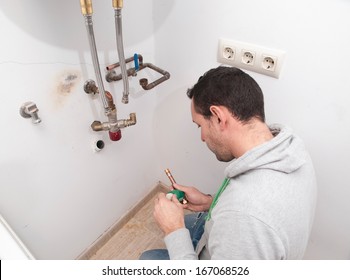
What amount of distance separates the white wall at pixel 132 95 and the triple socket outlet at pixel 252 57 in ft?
0.07

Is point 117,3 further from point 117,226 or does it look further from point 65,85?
point 117,226

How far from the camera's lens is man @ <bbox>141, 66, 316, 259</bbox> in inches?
23.3

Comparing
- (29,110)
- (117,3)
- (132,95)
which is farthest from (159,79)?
(29,110)

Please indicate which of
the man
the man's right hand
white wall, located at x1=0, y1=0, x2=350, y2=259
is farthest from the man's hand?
white wall, located at x1=0, y1=0, x2=350, y2=259

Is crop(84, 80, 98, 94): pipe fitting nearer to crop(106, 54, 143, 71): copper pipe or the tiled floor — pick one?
crop(106, 54, 143, 71): copper pipe

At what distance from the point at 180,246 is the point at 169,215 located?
0.11m

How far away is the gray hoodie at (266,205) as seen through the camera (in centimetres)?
59

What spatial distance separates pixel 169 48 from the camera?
113cm

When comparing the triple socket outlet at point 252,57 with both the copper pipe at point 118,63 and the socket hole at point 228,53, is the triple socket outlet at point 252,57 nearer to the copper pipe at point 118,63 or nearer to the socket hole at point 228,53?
the socket hole at point 228,53

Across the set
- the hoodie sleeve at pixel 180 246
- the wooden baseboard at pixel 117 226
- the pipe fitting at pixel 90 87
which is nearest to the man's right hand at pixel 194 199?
the hoodie sleeve at pixel 180 246

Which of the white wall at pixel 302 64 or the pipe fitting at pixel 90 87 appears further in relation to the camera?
the pipe fitting at pixel 90 87

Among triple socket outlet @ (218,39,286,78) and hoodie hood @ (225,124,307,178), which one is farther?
triple socket outlet @ (218,39,286,78)
